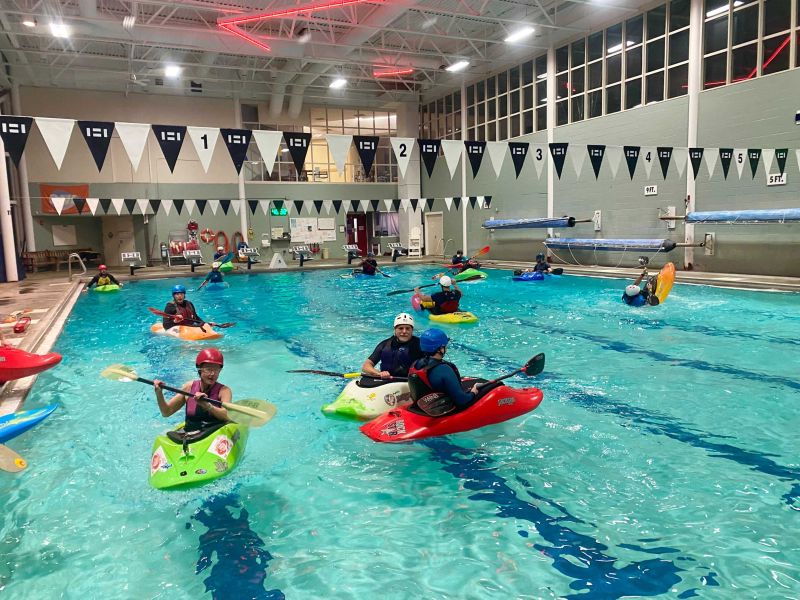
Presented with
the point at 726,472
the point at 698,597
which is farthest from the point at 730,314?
the point at 698,597

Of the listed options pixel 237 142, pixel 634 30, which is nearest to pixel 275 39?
pixel 237 142

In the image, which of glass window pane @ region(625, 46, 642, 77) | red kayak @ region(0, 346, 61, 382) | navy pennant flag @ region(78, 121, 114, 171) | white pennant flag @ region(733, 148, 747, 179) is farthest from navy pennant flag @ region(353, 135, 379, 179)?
glass window pane @ region(625, 46, 642, 77)

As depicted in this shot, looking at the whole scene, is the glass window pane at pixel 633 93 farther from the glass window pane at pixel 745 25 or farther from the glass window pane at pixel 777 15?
the glass window pane at pixel 777 15

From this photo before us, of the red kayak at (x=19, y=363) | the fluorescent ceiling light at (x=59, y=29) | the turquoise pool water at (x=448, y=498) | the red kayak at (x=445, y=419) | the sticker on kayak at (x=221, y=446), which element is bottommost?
the turquoise pool water at (x=448, y=498)

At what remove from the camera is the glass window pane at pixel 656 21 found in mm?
17391

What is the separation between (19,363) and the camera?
21.3 feet

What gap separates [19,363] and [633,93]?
18587 millimetres

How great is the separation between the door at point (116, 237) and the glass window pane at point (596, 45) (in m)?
20.9

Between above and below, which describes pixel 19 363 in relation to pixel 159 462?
above

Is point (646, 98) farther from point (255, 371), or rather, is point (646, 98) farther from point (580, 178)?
point (255, 371)

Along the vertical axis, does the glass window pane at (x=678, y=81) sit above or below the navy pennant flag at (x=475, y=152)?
above

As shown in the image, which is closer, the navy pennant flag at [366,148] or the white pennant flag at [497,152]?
the navy pennant flag at [366,148]

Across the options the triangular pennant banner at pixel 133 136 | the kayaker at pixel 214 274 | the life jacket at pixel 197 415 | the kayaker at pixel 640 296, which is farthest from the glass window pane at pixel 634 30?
the life jacket at pixel 197 415

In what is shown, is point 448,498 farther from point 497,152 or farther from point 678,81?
point 678,81
